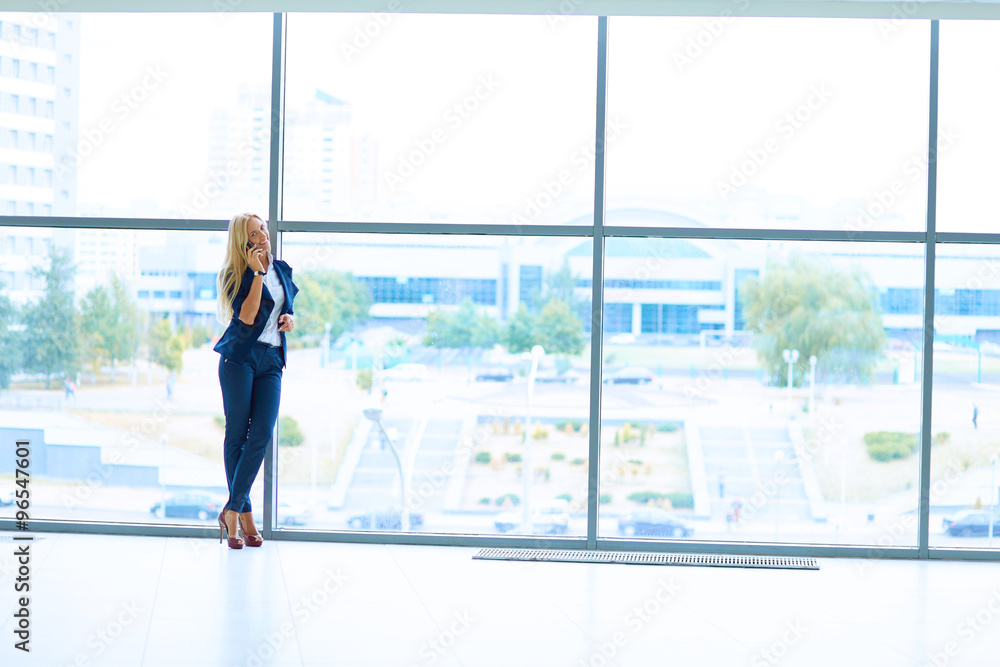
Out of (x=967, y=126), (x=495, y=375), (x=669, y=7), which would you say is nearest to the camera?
(x=669, y=7)

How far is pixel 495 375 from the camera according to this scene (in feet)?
14.3

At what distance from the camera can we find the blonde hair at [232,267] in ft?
13.1

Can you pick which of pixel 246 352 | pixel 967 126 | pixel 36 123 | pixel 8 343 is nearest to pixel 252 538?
pixel 246 352

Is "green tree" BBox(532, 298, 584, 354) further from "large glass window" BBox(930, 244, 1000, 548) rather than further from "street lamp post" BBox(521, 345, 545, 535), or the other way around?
"large glass window" BBox(930, 244, 1000, 548)

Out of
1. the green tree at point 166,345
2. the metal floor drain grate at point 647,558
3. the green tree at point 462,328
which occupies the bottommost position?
the metal floor drain grate at point 647,558

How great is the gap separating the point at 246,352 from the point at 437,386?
0.89 meters

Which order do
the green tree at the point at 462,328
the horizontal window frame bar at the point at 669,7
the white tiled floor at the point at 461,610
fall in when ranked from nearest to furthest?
the white tiled floor at the point at 461,610 → the horizontal window frame bar at the point at 669,7 → the green tree at the point at 462,328

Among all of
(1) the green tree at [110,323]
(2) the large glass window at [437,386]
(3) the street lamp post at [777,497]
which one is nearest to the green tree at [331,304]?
(2) the large glass window at [437,386]

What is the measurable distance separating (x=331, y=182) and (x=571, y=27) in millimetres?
1313

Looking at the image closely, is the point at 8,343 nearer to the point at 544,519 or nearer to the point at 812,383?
the point at 544,519

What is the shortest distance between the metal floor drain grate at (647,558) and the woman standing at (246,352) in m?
1.04

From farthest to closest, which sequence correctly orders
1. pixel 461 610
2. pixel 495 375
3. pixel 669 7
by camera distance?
pixel 495 375 → pixel 669 7 → pixel 461 610

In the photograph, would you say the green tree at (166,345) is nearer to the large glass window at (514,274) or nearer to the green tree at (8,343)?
the large glass window at (514,274)

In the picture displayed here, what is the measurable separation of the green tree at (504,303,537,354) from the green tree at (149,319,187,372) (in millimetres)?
1519
